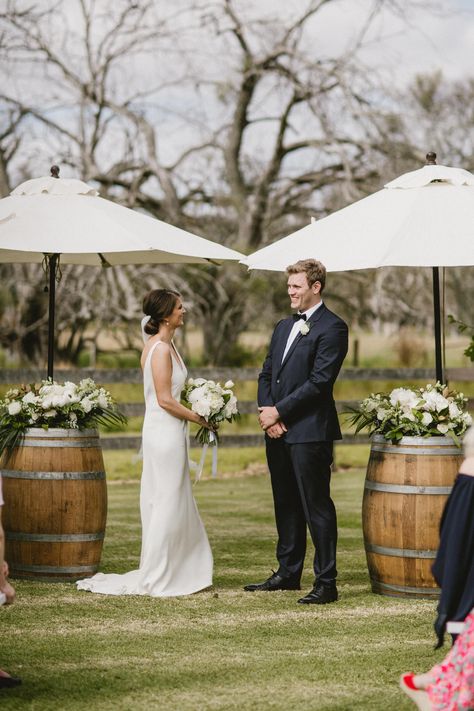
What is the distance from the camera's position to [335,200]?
18.8m

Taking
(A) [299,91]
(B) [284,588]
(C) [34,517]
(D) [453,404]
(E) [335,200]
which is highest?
(A) [299,91]

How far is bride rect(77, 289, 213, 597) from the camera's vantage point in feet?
24.3

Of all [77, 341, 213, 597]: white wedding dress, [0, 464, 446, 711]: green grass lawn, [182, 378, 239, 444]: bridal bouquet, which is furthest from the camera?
[182, 378, 239, 444]: bridal bouquet

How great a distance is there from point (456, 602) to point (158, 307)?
3475mm

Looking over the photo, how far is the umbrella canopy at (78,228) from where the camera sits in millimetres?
7465

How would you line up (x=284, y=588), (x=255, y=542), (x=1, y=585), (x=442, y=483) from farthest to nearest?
(x=255, y=542) → (x=284, y=588) → (x=442, y=483) → (x=1, y=585)

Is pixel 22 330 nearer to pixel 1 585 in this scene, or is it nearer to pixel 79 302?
pixel 79 302

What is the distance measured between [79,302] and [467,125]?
12.3 metres

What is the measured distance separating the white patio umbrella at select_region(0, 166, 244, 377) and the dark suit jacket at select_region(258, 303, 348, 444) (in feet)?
3.58

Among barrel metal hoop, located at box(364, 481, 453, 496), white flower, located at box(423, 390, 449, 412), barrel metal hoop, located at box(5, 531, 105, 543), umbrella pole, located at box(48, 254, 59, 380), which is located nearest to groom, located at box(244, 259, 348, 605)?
barrel metal hoop, located at box(364, 481, 453, 496)

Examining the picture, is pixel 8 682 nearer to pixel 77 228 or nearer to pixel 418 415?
pixel 418 415

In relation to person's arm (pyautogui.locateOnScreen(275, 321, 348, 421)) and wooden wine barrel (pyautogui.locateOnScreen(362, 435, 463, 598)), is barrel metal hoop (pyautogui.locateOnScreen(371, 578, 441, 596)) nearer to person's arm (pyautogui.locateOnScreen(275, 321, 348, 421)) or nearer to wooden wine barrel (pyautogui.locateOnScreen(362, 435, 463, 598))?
wooden wine barrel (pyautogui.locateOnScreen(362, 435, 463, 598))

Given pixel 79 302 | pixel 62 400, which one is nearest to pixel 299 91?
pixel 79 302

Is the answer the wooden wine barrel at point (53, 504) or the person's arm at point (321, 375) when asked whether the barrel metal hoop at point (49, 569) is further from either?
the person's arm at point (321, 375)
